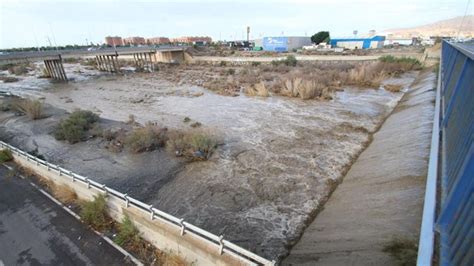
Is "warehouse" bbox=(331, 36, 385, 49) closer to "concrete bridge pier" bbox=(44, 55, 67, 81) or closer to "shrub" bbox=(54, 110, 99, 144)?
"concrete bridge pier" bbox=(44, 55, 67, 81)

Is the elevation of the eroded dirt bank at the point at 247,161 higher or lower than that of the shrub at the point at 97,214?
lower

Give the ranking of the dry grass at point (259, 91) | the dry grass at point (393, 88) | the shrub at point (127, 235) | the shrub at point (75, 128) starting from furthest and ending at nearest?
the dry grass at point (259, 91), the dry grass at point (393, 88), the shrub at point (75, 128), the shrub at point (127, 235)

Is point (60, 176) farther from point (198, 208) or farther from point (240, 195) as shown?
point (240, 195)

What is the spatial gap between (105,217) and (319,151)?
841 centimetres

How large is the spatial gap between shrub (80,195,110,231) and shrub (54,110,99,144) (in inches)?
319

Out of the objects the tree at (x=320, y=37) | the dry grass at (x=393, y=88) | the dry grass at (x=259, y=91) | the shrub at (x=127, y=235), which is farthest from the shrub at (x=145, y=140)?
the tree at (x=320, y=37)

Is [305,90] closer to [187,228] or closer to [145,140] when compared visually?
[145,140]

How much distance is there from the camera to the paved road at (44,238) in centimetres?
546

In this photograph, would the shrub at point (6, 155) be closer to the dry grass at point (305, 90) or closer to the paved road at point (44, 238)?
the paved road at point (44, 238)

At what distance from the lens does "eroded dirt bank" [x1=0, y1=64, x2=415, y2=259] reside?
7.18 metres

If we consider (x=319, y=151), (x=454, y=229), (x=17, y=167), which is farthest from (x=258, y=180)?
(x=17, y=167)

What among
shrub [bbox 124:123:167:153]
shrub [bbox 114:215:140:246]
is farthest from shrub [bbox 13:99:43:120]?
shrub [bbox 114:215:140:246]

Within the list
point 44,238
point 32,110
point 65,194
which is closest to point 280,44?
point 32,110

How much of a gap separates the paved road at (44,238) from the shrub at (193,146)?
4859 mm
